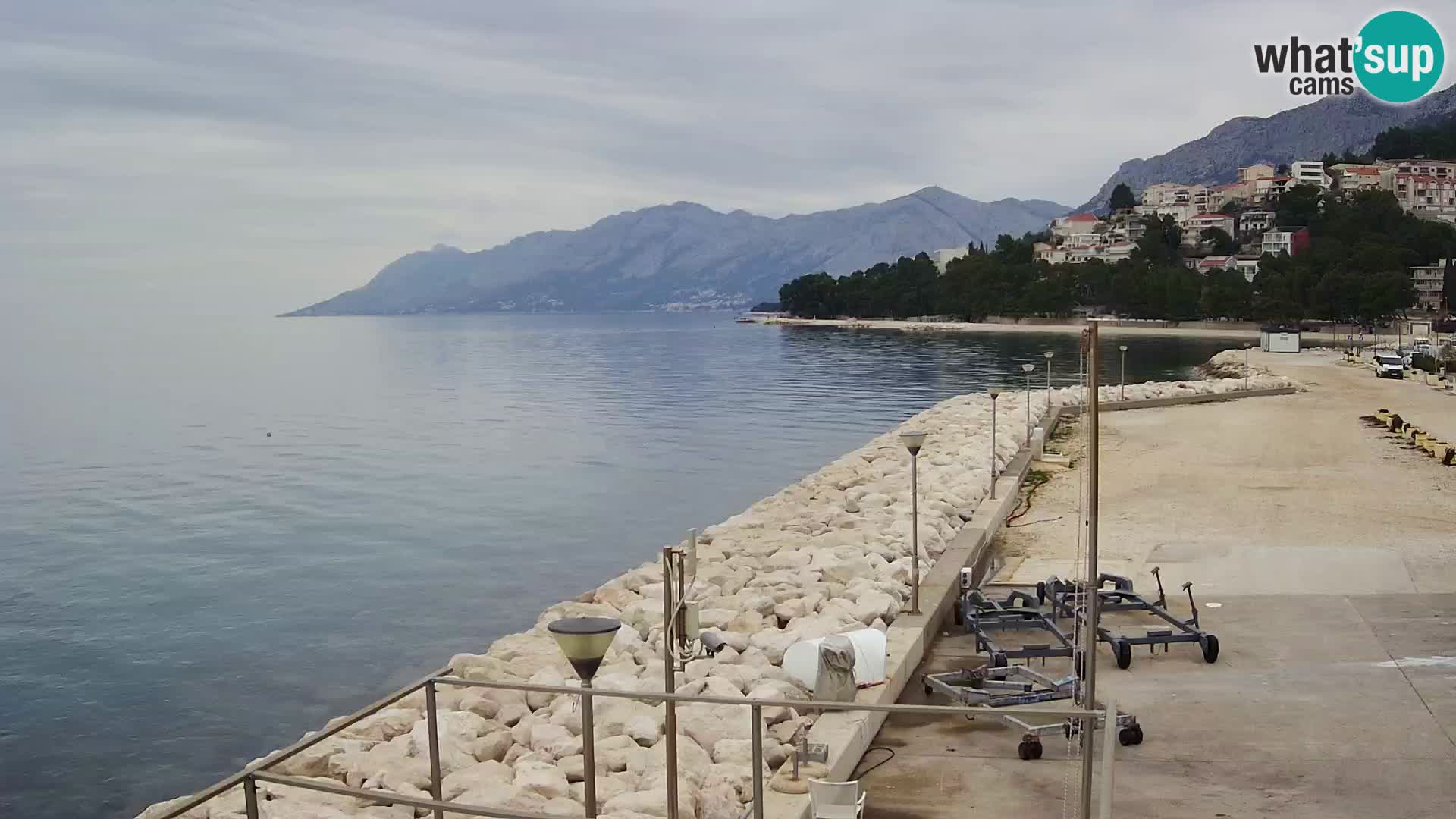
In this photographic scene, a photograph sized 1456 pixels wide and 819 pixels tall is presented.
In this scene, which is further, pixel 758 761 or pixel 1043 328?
pixel 1043 328

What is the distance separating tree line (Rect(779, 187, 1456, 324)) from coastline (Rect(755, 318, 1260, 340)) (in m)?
2.15

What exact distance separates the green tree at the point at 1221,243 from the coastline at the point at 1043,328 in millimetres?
43670

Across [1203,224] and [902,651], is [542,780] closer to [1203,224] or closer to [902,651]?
[902,651]

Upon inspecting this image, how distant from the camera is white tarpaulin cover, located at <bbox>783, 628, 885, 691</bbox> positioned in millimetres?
8453

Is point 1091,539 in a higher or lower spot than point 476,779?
higher

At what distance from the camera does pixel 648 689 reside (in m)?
8.72

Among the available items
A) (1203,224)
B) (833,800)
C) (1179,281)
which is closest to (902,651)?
(833,800)

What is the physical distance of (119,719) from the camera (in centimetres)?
1178

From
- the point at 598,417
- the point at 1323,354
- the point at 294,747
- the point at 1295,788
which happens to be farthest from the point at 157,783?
the point at 1323,354

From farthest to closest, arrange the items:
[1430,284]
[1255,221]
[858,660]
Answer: [1255,221] → [1430,284] → [858,660]

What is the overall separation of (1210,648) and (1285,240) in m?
160

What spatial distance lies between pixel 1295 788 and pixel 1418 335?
96.1 metres

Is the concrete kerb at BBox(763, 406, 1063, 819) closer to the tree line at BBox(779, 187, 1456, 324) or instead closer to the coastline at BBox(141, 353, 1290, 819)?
the coastline at BBox(141, 353, 1290, 819)

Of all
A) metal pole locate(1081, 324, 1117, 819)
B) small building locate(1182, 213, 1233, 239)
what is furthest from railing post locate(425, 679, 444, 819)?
small building locate(1182, 213, 1233, 239)
